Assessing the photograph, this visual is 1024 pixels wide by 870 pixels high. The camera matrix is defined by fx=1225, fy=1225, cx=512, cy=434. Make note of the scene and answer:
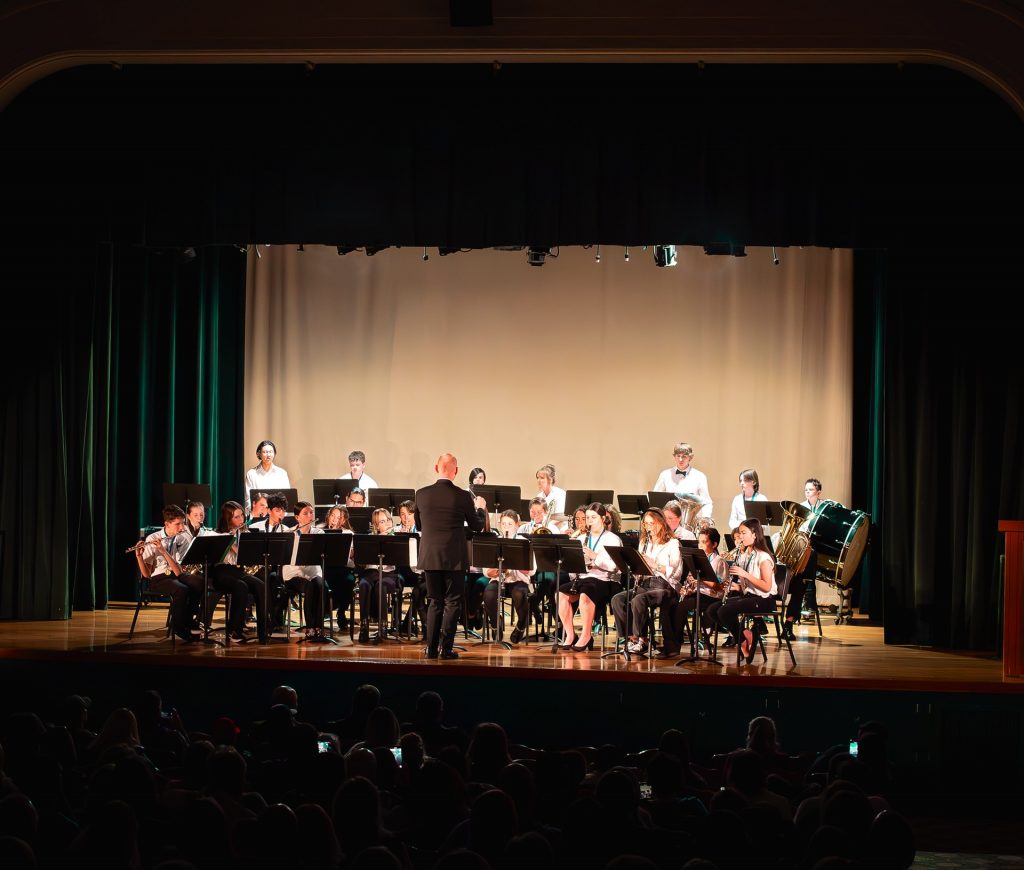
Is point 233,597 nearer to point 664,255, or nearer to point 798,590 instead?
point 798,590

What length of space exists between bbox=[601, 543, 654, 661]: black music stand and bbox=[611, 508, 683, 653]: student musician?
0.04 meters

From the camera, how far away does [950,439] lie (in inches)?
383

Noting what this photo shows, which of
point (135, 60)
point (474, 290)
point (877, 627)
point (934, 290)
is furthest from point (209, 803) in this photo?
point (474, 290)

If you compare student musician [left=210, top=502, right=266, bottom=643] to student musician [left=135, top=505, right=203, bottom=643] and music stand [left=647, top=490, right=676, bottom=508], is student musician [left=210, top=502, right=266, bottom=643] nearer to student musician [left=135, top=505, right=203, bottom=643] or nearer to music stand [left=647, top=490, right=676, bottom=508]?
student musician [left=135, top=505, right=203, bottom=643]

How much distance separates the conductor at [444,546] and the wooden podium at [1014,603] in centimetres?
347

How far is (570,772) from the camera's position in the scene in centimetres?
446

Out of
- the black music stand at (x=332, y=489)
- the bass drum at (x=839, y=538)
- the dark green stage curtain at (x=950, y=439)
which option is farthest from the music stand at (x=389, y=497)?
the dark green stage curtain at (x=950, y=439)

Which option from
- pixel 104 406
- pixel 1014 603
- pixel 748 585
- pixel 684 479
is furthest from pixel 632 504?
pixel 104 406

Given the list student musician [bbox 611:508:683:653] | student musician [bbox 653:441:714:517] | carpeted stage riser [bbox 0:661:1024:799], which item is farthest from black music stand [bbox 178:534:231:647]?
student musician [bbox 653:441:714:517]

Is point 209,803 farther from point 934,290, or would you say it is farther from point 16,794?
point 934,290

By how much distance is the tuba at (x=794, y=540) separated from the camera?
32.6 ft

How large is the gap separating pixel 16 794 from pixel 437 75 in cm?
691

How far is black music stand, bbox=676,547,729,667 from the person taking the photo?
814cm

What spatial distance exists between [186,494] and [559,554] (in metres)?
3.62
